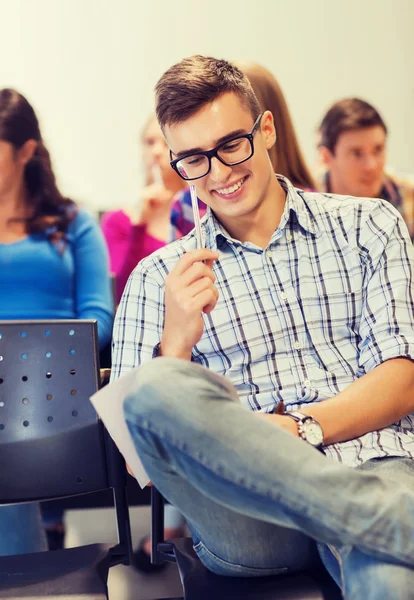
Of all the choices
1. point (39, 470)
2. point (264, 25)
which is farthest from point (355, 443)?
point (264, 25)

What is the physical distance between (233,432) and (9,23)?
3.23 meters

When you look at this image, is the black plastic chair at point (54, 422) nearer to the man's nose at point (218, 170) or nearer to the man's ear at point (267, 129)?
the man's nose at point (218, 170)

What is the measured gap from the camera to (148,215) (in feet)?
11.4

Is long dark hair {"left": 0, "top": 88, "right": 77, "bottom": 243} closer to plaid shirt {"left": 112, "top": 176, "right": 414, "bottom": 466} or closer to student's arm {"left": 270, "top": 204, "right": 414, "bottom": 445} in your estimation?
plaid shirt {"left": 112, "top": 176, "right": 414, "bottom": 466}

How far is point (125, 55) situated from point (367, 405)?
9.31 feet

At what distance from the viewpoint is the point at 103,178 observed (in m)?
3.75

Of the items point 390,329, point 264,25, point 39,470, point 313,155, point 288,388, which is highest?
point 264,25

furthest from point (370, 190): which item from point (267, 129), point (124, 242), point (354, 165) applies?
point (267, 129)

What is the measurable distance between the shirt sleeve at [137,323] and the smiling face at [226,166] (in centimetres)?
22

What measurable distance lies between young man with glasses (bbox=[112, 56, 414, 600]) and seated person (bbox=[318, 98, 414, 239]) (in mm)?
1747

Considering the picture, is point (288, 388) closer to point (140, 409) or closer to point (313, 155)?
point (140, 409)

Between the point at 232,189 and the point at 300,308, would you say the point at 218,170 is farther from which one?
the point at 300,308

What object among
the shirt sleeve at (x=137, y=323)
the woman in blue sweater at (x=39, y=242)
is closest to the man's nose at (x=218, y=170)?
the shirt sleeve at (x=137, y=323)

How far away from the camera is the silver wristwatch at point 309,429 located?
4.28 ft
